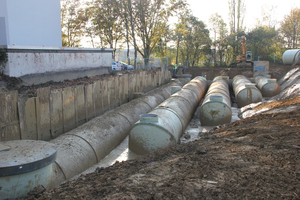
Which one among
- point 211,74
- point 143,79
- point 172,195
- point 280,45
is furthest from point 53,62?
point 280,45

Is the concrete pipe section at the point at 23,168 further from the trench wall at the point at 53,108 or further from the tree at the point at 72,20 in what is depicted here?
the tree at the point at 72,20

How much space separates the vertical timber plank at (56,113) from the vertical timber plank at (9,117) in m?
1.11

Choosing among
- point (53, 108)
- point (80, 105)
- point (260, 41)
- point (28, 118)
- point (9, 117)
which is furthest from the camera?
point (260, 41)

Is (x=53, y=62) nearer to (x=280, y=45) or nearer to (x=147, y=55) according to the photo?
(x=147, y=55)

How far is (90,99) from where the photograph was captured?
28.0 ft

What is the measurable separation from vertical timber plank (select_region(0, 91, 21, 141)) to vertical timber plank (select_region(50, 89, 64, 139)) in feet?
3.63

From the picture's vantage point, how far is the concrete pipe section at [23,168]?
344 cm

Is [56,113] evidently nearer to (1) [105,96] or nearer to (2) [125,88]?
(1) [105,96]

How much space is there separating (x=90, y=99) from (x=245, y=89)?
8296 millimetres

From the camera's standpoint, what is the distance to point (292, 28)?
4188 centimetres

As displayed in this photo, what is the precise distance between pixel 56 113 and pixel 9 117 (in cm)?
149

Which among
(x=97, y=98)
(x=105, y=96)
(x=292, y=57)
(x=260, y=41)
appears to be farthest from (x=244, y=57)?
(x=97, y=98)

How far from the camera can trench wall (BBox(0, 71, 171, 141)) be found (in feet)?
18.0

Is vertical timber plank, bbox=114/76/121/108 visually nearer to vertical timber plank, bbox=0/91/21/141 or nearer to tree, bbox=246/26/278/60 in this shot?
vertical timber plank, bbox=0/91/21/141
